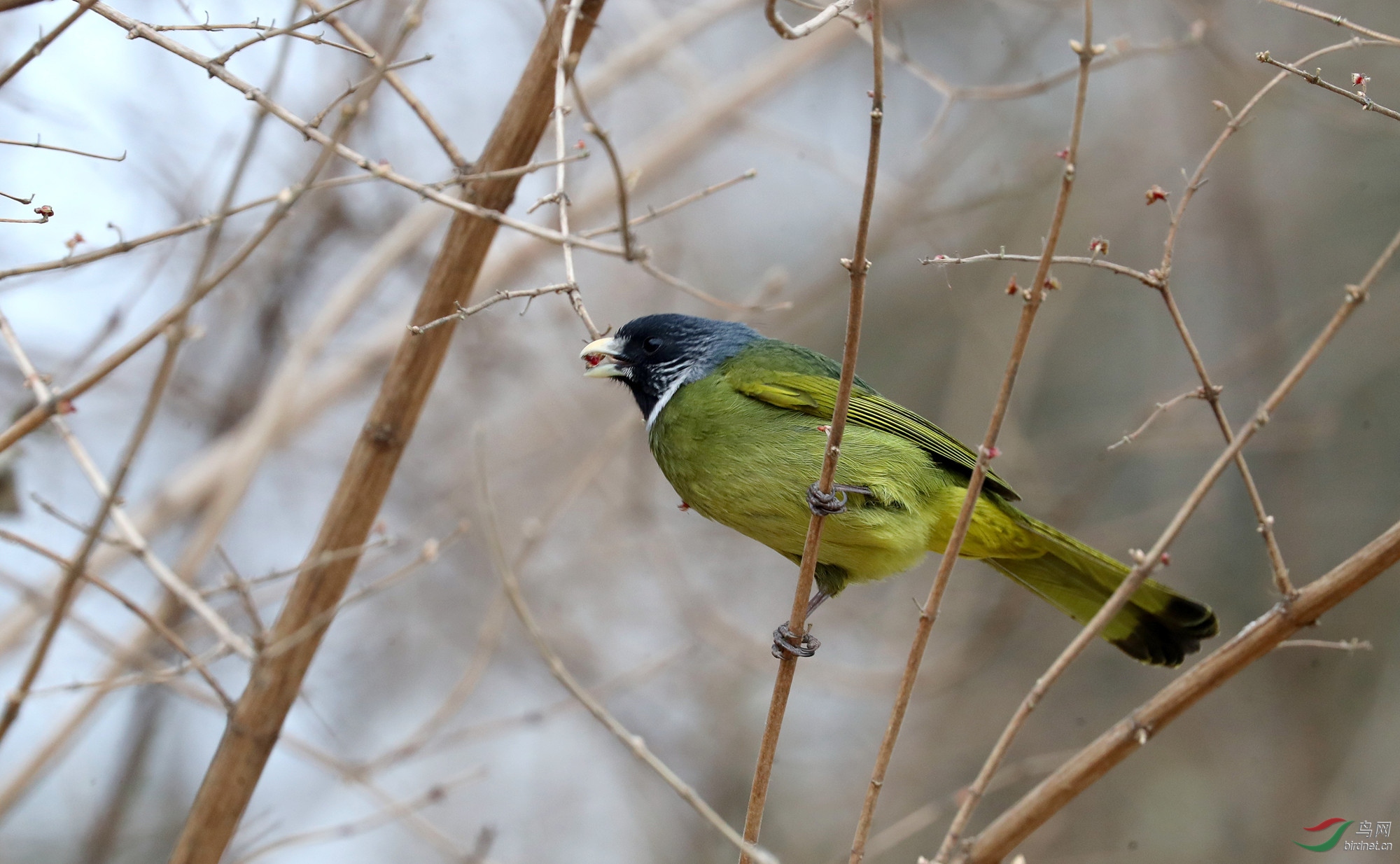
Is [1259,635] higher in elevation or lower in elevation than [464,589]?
lower

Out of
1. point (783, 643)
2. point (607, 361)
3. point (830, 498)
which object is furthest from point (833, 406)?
point (830, 498)

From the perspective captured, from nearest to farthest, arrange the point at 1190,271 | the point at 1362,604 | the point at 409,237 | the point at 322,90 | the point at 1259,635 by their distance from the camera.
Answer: the point at 1259,635
the point at 409,237
the point at 322,90
the point at 1362,604
the point at 1190,271

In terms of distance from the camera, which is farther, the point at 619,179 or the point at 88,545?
the point at 619,179

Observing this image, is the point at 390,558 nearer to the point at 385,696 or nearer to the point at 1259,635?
the point at 385,696

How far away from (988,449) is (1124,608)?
1781mm

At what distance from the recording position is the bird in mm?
3246

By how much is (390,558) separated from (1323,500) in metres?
5.69

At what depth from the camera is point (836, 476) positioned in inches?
131

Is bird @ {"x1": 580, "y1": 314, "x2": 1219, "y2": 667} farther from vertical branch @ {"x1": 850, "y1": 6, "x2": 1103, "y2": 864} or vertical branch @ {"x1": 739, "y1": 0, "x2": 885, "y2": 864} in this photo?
vertical branch @ {"x1": 850, "y1": 6, "x2": 1103, "y2": 864}

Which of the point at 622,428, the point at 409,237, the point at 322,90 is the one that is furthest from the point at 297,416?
the point at 322,90

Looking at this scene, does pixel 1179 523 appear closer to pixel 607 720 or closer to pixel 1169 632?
pixel 607 720

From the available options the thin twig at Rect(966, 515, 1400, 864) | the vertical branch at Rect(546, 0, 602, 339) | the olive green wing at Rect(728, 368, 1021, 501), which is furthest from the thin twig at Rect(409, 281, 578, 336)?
the thin twig at Rect(966, 515, 1400, 864)

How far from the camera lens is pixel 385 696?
7.05 meters

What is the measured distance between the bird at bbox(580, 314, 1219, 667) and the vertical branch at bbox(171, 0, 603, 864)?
643mm
